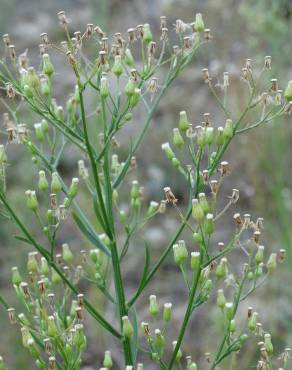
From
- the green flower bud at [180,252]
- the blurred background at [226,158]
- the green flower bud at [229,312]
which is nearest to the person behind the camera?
the green flower bud at [180,252]

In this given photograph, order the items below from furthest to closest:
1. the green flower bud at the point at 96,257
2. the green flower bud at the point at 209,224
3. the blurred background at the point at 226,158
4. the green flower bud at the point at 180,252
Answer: the blurred background at the point at 226,158 → the green flower bud at the point at 96,257 → the green flower bud at the point at 180,252 → the green flower bud at the point at 209,224

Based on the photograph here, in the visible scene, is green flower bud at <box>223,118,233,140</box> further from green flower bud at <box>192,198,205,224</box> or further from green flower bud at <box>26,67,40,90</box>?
green flower bud at <box>26,67,40,90</box>

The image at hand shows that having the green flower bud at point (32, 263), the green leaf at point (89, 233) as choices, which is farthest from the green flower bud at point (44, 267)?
the green leaf at point (89, 233)

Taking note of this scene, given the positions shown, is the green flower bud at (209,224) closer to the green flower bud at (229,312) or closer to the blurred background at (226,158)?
the green flower bud at (229,312)

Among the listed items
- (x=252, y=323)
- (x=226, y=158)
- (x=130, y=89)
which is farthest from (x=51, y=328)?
(x=226, y=158)

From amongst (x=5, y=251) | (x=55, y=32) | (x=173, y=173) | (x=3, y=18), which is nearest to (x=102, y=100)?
(x=5, y=251)

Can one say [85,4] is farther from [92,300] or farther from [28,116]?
[92,300]

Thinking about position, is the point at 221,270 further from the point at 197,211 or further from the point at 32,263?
the point at 32,263

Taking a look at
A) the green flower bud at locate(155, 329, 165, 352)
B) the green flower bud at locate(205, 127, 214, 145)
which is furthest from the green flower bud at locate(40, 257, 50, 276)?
the green flower bud at locate(205, 127, 214, 145)

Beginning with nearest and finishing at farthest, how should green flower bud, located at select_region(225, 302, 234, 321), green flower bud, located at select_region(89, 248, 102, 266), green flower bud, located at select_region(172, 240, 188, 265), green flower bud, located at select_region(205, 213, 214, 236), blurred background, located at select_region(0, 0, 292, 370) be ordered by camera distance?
green flower bud, located at select_region(205, 213, 214, 236)
green flower bud, located at select_region(172, 240, 188, 265)
green flower bud, located at select_region(225, 302, 234, 321)
green flower bud, located at select_region(89, 248, 102, 266)
blurred background, located at select_region(0, 0, 292, 370)
